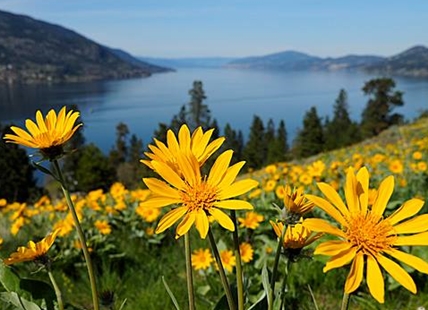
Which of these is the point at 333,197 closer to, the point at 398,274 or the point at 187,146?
the point at 398,274

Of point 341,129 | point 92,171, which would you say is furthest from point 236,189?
point 341,129

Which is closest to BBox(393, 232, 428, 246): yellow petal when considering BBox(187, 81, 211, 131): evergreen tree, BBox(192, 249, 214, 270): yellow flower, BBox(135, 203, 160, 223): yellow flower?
BBox(192, 249, 214, 270): yellow flower

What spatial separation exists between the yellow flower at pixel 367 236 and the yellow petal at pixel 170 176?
0.28 m

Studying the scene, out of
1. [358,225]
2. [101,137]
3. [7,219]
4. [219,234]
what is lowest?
[101,137]

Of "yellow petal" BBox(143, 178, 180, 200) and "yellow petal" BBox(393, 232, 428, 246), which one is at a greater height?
"yellow petal" BBox(143, 178, 180, 200)

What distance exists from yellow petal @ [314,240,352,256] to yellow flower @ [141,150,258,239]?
18 cm

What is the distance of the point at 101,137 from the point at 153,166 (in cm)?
8926

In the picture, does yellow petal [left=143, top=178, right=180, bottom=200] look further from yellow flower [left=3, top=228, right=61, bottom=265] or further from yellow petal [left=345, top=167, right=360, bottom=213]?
yellow flower [left=3, top=228, right=61, bottom=265]

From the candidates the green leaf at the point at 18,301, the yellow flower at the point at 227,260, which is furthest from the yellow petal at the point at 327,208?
the yellow flower at the point at 227,260

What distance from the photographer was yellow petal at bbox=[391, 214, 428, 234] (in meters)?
0.92

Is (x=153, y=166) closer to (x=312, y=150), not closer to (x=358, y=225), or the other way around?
(x=358, y=225)

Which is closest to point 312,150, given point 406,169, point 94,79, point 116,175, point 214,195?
point 116,175

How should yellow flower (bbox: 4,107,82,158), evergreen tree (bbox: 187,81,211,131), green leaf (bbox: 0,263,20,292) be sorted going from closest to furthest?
yellow flower (bbox: 4,107,82,158) → green leaf (bbox: 0,263,20,292) → evergreen tree (bbox: 187,81,211,131)

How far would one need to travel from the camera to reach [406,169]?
4930 mm
